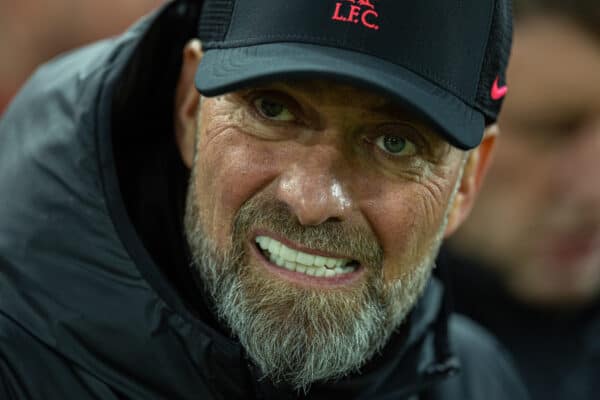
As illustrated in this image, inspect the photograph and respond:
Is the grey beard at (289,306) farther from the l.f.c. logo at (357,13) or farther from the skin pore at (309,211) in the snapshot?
the l.f.c. logo at (357,13)

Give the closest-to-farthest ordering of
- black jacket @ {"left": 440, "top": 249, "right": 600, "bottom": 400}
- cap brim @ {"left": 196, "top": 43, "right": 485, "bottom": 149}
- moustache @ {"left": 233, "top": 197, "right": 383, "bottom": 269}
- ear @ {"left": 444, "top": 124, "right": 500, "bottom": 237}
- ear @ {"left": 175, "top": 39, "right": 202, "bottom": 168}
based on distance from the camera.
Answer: cap brim @ {"left": 196, "top": 43, "right": 485, "bottom": 149} → moustache @ {"left": 233, "top": 197, "right": 383, "bottom": 269} → ear @ {"left": 175, "top": 39, "right": 202, "bottom": 168} → ear @ {"left": 444, "top": 124, "right": 500, "bottom": 237} → black jacket @ {"left": 440, "top": 249, "right": 600, "bottom": 400}

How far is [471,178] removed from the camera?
1874 mm

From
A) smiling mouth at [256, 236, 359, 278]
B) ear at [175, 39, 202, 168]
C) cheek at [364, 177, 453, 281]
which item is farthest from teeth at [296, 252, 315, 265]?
ear at [175, 39, 202, 168]

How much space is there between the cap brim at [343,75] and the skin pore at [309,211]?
2.2 inches

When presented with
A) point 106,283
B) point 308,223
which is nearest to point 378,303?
point 308,223

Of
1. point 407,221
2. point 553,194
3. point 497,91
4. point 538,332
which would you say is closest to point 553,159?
point 553,194

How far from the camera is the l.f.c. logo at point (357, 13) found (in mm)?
1424

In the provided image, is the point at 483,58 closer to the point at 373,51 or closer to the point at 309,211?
the point at 373,51

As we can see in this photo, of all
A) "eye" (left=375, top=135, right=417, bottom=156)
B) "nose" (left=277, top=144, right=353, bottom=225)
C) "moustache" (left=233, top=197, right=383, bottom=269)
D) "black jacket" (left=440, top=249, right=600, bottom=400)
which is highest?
"eye" (left=375, top=135, right=417, bottom=156)

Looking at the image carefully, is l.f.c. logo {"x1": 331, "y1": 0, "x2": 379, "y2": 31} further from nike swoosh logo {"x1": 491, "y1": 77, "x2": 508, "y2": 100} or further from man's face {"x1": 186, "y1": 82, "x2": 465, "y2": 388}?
nike swoosh logo {"x1": 491, "y1": 77, "x2": 508, "y2": 100}

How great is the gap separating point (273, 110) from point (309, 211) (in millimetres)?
204

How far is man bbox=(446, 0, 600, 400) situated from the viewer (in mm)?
3148

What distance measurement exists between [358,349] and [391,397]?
246 millimetres

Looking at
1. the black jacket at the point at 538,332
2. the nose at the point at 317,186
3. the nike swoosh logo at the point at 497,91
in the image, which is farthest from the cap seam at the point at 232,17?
the black jacket at the point at 538,332
